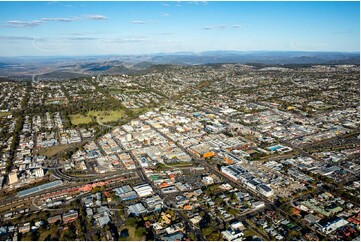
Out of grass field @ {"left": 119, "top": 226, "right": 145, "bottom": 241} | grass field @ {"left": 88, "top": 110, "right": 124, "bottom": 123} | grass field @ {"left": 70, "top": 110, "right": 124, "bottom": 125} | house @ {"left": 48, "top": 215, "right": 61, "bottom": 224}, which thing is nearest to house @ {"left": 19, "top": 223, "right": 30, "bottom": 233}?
house @ {"left": 48, "top": 215, "right": 61, "bottom": 224}

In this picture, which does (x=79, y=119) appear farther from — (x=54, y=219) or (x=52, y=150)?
(x=54, y=219)

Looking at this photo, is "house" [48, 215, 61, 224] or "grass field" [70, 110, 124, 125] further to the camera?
"grass field" [70, 110, 124, 125]

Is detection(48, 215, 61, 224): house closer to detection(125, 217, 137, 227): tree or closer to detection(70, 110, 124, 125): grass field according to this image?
detection(125, 217, 137, 227): tree

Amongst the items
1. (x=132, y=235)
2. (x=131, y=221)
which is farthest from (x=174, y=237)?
(x=131, y=221)

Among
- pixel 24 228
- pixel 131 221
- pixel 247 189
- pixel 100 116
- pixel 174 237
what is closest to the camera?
pixel 174 237

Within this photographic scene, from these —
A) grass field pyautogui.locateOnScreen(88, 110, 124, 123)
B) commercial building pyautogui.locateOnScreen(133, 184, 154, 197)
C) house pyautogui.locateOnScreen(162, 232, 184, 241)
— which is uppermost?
grass field pyautogui.locateOnScreen(88, 110, 124, 123)

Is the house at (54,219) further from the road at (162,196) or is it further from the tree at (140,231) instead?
the road at (162,196)

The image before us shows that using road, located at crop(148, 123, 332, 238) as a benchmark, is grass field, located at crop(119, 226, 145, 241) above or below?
below

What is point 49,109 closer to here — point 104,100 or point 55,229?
point 104,100

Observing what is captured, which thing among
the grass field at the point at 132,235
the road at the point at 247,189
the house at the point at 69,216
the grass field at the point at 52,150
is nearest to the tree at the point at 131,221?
the grass field at the point at 132,235
